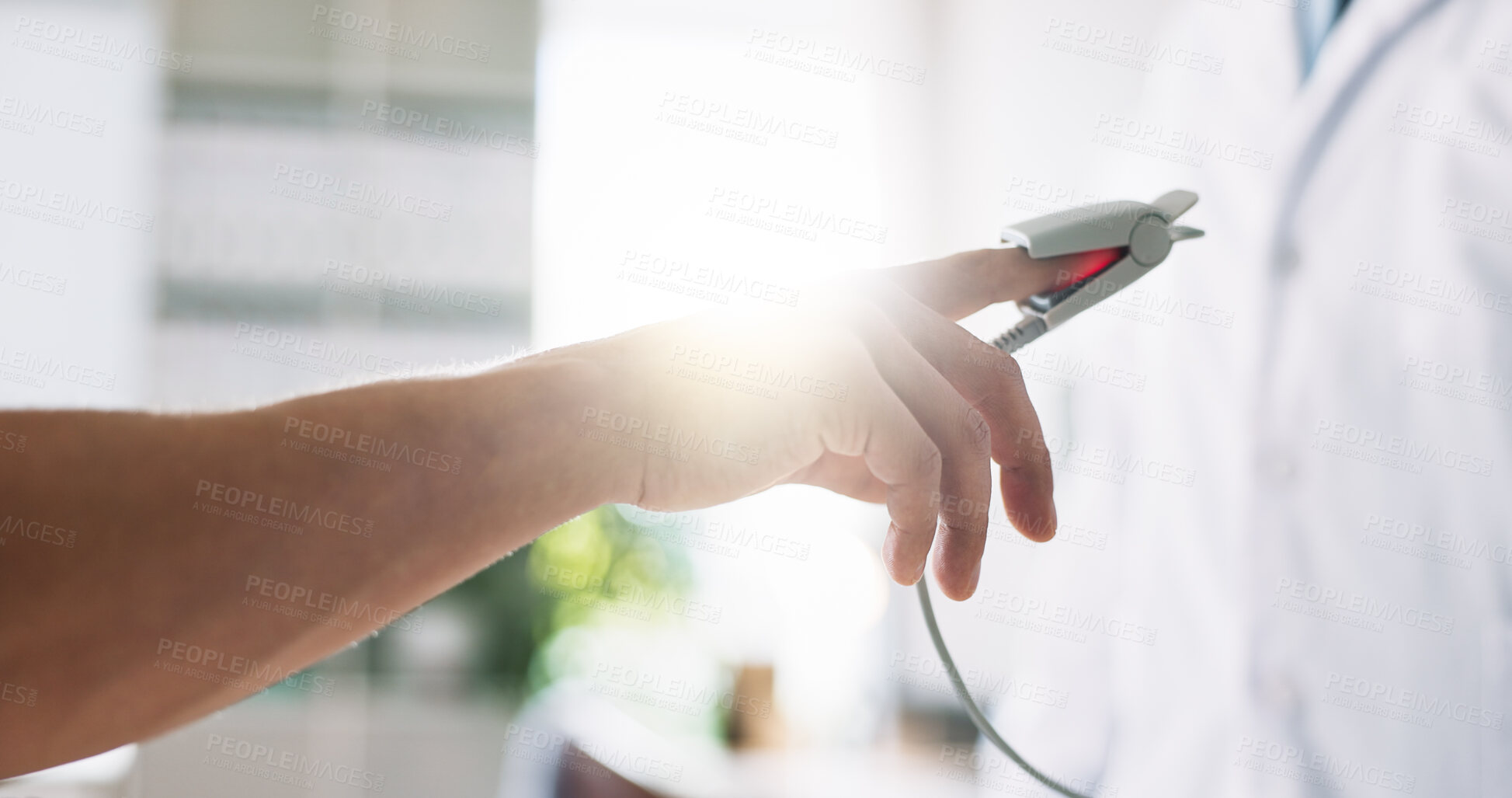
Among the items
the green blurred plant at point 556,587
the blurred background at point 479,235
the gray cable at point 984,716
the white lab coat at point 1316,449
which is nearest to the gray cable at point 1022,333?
the gray cable at point 984,716

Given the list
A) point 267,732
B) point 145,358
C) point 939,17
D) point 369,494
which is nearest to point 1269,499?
point 369,494

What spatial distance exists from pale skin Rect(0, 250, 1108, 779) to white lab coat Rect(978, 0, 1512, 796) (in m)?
0.30

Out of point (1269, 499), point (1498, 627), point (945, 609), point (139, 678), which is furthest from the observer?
point (945, 609)

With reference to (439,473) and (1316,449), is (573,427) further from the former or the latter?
(1316,449)

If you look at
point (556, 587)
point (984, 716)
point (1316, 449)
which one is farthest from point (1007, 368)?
point (556, 587)

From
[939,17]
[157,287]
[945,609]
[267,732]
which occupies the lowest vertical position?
[267,732]

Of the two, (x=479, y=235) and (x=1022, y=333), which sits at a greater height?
(x=479, y=235)

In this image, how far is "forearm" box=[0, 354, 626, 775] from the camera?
400 mm

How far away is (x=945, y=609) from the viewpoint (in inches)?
71.9

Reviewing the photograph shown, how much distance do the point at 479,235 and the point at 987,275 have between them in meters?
2.09

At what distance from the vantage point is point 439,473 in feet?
1.49

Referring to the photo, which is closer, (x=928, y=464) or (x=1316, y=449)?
(x=928, y=464)

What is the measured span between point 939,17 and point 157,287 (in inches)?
82.7

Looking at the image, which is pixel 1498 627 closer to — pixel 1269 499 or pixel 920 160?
pixel 1269 499
